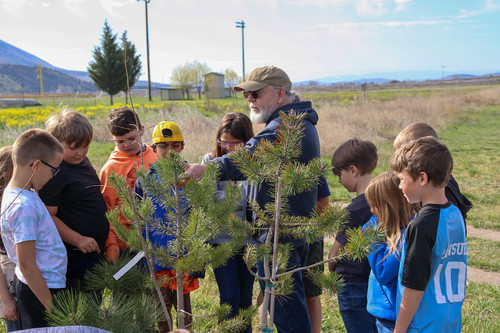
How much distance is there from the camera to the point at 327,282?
1.57m

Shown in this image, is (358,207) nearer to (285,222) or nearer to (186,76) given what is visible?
(285,222)

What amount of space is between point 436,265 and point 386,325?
0.50 meters

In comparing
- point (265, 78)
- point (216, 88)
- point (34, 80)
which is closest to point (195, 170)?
point (265, 78)

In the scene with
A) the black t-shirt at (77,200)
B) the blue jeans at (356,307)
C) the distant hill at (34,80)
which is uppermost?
the distant hill at (34,80)

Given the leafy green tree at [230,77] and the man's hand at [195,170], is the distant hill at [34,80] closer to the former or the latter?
the leafy green tree at [230,77]

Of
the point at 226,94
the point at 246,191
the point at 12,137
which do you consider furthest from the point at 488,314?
the point at 226,94

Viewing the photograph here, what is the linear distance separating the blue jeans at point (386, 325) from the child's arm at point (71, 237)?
1586 mm

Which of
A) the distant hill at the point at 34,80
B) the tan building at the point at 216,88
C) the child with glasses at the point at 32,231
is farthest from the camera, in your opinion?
the distant hill at the point at 34,80

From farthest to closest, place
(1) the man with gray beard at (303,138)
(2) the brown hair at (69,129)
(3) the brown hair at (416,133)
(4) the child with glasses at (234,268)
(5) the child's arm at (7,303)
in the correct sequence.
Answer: (3) the brown hair at (416,133), (4) the child with glasses at (234,268), (2) the brown hair at (69,129), (1) the man with gray beard at (303,138), (5) the child's arm at (7,303)

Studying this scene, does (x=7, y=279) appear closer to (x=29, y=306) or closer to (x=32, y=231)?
(x=29, y=306)

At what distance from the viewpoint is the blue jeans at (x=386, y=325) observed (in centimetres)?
198

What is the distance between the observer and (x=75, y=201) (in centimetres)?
Result: 234

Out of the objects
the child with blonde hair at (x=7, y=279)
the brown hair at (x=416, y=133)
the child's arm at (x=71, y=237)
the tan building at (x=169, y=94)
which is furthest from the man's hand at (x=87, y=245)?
the tan building at (x=169, y=94)

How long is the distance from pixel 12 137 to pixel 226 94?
64.9 m
